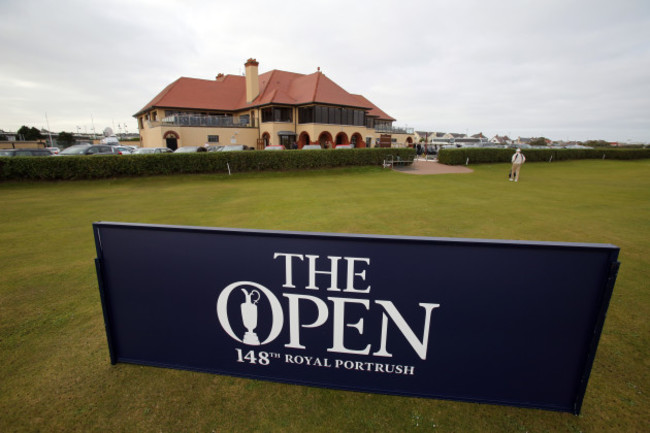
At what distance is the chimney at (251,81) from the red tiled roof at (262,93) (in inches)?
23.5

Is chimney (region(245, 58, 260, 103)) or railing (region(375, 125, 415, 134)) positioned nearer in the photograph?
chimney (region(245, 58, 260, 103))

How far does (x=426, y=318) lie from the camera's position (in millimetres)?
2494

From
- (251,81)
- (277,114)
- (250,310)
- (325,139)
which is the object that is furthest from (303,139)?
(250,310)

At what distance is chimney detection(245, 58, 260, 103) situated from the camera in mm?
38188

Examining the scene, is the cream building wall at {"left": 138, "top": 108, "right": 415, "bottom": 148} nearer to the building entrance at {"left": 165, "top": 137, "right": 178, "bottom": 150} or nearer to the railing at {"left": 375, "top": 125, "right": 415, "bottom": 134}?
the building entrance at {"left": 165, "top": 137, "right": 178, "bottom": 150}

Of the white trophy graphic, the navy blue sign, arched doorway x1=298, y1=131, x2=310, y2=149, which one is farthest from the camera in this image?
arched doorway x1=298, y1=131, x2=310, y2=149

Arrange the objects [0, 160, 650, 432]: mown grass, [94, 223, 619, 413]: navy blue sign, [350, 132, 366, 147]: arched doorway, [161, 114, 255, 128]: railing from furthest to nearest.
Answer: [350, 132, 366, 147]: arched doorway
[161, 114, 255, 128]: railing
[0, 160, 650, 432]: mown grass
[94, 223, 619, 413]: navy blue sign

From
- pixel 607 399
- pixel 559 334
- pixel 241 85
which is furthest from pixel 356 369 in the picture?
pixel 241 85

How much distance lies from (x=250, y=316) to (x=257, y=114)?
1564 inches

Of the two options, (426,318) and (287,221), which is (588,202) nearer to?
(287,221)

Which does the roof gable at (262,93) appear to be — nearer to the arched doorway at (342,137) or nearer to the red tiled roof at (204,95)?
the red tiled roof at (204,95)

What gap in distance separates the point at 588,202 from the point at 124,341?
52.2 feet

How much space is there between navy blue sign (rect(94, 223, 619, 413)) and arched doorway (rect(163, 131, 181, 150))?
122ft

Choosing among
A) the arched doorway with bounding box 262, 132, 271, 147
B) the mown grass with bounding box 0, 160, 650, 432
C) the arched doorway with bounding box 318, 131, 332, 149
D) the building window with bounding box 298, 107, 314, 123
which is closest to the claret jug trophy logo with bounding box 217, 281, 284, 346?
the mown grass with bounding box 0, 160, 650, 432
